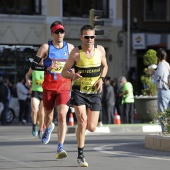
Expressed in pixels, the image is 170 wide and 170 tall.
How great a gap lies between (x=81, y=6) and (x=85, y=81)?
29.6 meters

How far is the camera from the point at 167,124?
1384 centimetres

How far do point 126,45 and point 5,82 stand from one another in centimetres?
1231

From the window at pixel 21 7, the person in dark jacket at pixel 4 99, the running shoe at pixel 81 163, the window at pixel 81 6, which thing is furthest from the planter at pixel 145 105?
the window at pixel 81 6

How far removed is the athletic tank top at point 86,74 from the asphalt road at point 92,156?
1.13 m

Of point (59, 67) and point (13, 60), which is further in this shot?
point (13, 60)

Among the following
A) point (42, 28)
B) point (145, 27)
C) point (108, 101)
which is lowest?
point (108, 101)

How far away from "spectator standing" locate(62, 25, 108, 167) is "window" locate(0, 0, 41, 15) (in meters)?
27.1

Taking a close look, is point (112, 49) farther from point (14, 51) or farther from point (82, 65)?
point (82, 65)

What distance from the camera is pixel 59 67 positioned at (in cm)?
1290

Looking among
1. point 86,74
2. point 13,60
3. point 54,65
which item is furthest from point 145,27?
point 86,74

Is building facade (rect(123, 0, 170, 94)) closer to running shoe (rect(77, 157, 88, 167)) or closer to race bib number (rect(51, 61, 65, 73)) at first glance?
race bib number (rect(51, 61, 65, 73))

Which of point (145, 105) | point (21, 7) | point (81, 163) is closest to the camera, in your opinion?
point (81, 163)

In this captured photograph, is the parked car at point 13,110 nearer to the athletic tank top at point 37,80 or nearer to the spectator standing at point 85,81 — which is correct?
the athletic tank top at point 37,80

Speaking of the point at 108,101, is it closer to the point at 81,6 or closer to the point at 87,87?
the point at 81,6
